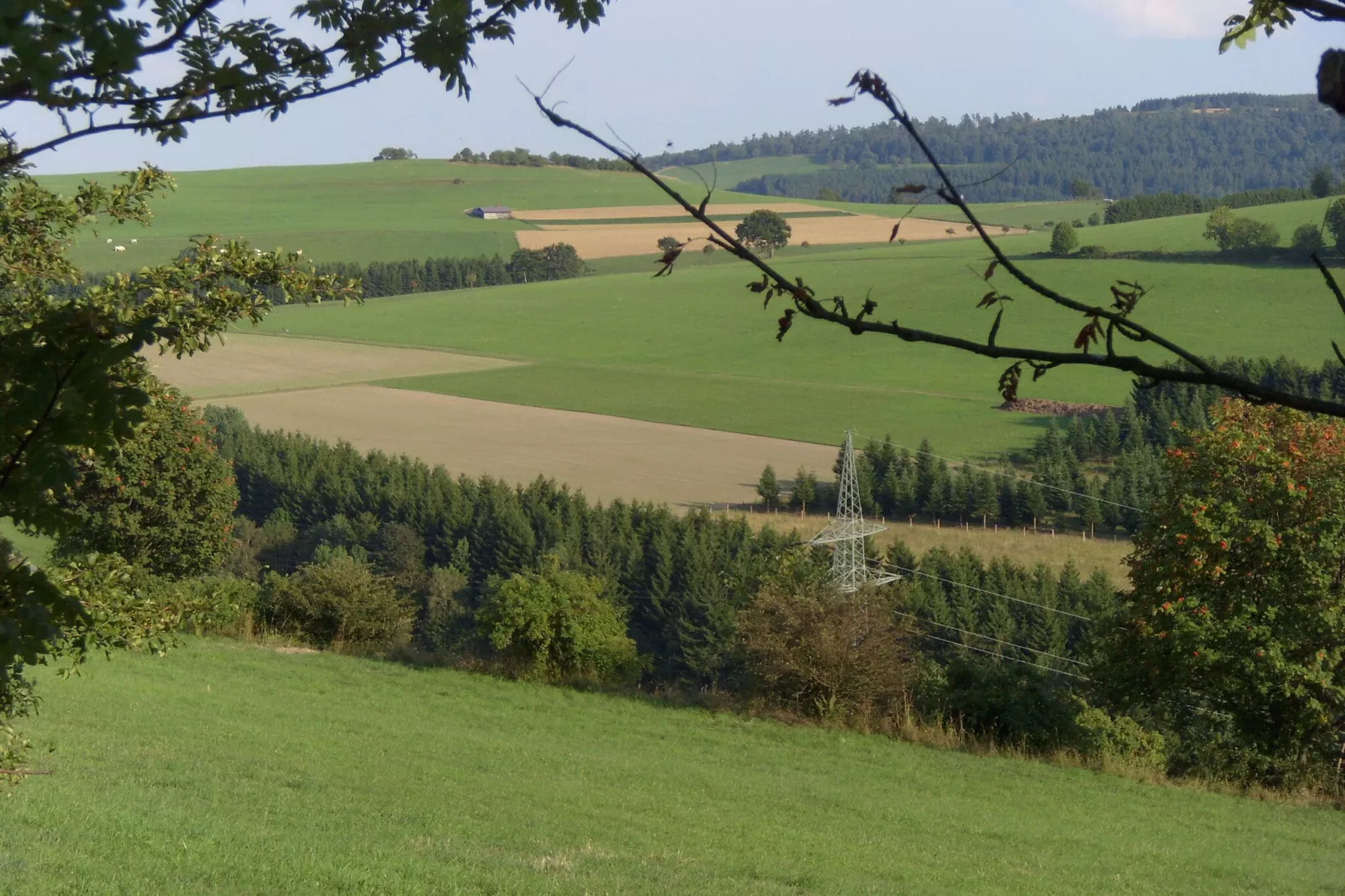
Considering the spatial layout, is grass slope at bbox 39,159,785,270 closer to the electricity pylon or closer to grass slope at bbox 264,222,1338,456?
grass slope at bbox 264,222,1338,456

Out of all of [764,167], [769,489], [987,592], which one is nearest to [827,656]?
[987,592]

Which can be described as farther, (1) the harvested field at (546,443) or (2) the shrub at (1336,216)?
(1) the harvested field at (546,443)

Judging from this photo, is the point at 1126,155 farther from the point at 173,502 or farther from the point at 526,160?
the point at 173,502

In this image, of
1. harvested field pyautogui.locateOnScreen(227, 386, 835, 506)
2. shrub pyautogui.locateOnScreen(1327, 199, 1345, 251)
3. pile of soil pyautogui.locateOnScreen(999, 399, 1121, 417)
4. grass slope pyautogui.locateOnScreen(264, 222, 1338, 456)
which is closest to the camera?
shrub pyautogui.locateOnScreen(1327, 199, 1345, 251)

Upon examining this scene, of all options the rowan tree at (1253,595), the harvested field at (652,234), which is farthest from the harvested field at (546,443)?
the harvested field at (652,234)

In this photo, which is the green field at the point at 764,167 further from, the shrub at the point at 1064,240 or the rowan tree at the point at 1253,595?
the rowan tree at the point at 1253,595

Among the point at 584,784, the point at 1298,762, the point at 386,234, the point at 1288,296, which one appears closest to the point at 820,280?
the point at 1288,296

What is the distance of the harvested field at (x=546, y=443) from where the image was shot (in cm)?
5225

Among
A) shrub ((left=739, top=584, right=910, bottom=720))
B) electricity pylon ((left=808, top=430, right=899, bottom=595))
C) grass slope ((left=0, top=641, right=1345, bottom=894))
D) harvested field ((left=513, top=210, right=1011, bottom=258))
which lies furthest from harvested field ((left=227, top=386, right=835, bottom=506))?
harvested field ((left=513, top=210, right=1011, bottom=258))

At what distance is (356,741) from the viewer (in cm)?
1390

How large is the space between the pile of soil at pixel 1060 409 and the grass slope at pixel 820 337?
2.90 ft

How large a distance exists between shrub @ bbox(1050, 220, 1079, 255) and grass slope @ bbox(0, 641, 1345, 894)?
76340 millimetres

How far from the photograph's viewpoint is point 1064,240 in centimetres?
8719

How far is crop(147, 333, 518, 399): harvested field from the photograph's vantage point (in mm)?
70562
